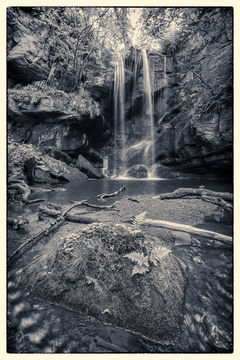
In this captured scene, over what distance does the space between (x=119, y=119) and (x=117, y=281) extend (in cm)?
1669

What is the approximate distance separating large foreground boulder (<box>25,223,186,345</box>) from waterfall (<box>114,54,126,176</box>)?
12.9 metres

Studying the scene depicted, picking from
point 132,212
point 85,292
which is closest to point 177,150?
point 132,212

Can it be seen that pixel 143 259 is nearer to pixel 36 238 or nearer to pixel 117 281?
pixel 117 281

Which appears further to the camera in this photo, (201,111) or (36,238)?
(201,111)

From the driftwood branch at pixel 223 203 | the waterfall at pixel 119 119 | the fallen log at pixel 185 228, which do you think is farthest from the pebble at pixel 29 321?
the waterfall at pixel 119 119

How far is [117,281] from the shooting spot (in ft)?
5.63

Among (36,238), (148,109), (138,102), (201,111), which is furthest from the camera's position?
(138,102)

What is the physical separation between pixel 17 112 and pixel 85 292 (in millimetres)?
12771

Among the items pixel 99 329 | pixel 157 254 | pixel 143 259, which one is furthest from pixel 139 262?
pixel 99 329

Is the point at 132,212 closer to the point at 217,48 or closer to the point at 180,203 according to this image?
the point at 180,203

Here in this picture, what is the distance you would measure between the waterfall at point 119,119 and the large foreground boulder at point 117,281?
12886mm

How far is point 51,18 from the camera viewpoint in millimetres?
9695

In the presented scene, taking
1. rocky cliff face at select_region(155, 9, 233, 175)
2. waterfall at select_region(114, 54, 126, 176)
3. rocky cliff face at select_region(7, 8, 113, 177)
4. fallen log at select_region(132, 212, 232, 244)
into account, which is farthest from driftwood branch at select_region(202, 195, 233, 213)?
waterfall at select_region(114, 54, 126, 176)

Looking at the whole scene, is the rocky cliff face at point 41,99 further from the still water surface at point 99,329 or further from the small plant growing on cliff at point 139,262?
the small plant growing on cliff at point 139,262
